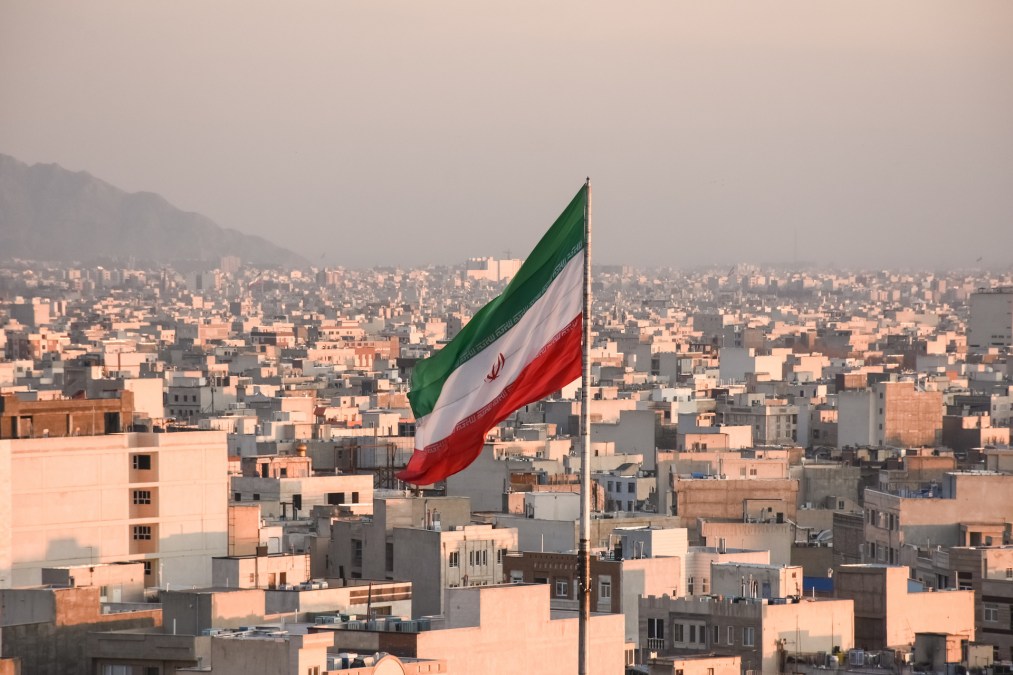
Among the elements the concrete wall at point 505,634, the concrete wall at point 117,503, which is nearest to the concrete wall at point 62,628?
the concrete wall at point 505,634

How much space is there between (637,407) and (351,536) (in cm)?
4731

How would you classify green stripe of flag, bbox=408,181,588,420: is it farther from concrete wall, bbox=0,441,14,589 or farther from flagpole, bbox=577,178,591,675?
concrete wall, bbox=0,441,14,589

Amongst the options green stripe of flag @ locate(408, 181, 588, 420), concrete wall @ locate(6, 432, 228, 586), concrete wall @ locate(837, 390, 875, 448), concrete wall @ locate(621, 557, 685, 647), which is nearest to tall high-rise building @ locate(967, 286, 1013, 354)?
concrete wall @ locate(837, 390, 875, 448)

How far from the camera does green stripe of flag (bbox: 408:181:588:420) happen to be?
19.0 m

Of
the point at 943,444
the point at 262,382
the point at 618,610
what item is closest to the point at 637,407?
the point at 943,444

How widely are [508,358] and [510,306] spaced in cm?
44

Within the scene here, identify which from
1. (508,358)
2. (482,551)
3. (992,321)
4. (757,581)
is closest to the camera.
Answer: (508,358)

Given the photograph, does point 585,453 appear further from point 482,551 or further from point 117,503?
point 117,503

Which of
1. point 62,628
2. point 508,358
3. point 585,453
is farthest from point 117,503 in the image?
point 585,453

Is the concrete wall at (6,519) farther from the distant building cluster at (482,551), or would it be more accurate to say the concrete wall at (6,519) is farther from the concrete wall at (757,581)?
the concrete wall at (757,581)

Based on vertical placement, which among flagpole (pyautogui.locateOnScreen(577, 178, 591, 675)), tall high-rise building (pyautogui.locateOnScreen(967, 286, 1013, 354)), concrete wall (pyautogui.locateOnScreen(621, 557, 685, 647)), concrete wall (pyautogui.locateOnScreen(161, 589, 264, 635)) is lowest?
concrete wall (pyautogui.locateOnScreen(621, 557, 685, 647))

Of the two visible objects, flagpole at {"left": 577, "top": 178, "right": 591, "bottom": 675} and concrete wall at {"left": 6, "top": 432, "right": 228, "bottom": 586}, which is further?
concrete wall at {"left": 6, "top": 432, "right": 228, "bottom": 586}

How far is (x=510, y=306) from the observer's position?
64.1 feet

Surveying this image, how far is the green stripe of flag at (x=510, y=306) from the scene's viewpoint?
19.0 metres
